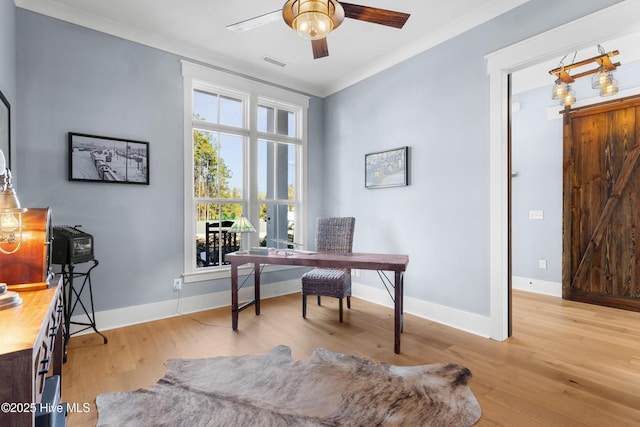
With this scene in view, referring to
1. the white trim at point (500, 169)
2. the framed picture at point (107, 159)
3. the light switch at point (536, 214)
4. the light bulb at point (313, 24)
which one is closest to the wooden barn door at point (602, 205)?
the light switch at point (536, 214)

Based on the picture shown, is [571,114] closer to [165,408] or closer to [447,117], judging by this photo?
[447,117]

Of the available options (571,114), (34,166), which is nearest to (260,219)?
(34,166)

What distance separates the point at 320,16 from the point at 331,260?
178 centimetres

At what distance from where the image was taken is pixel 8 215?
147 cm

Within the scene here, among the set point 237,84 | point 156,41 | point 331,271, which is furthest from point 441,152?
point 156,41

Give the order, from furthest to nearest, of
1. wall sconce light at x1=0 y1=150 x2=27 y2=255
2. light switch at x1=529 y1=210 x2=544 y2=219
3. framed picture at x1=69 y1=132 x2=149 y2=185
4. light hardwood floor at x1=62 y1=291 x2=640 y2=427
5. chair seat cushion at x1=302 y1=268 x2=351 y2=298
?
light switch at x1=529 y1=210 x2=544 y2=219 < chair seat cushion at x1=302 y1=268 x2=351 y2=298 < framed picture at x1=69 y1=132 x2=149 y2=185 < light hardwood floor at x1=62 y1=291 x2=640 y2=427 < wall sconce light at x1=0 y1=150 x2=27 y2=255

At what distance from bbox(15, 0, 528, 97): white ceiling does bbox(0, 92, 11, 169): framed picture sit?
1092 millimetres

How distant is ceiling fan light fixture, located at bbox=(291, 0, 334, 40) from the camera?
1.75 metres

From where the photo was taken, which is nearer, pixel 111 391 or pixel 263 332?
pixel 111 391

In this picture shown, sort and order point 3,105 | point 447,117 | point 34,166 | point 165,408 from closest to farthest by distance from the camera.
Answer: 1. point 165,408
2. point 3,105
3. point 34,166
4. point 447,117

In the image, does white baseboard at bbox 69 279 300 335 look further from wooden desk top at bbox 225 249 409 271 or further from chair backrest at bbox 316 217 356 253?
chair backrest at bbox 316 217 356 253

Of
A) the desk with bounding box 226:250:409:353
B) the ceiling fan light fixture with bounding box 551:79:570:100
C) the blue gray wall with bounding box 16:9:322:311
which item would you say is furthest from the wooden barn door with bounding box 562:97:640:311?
the blue gray wall with bounding box 16:9:322:311

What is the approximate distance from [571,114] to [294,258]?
4023 mm

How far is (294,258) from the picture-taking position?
2.81m
